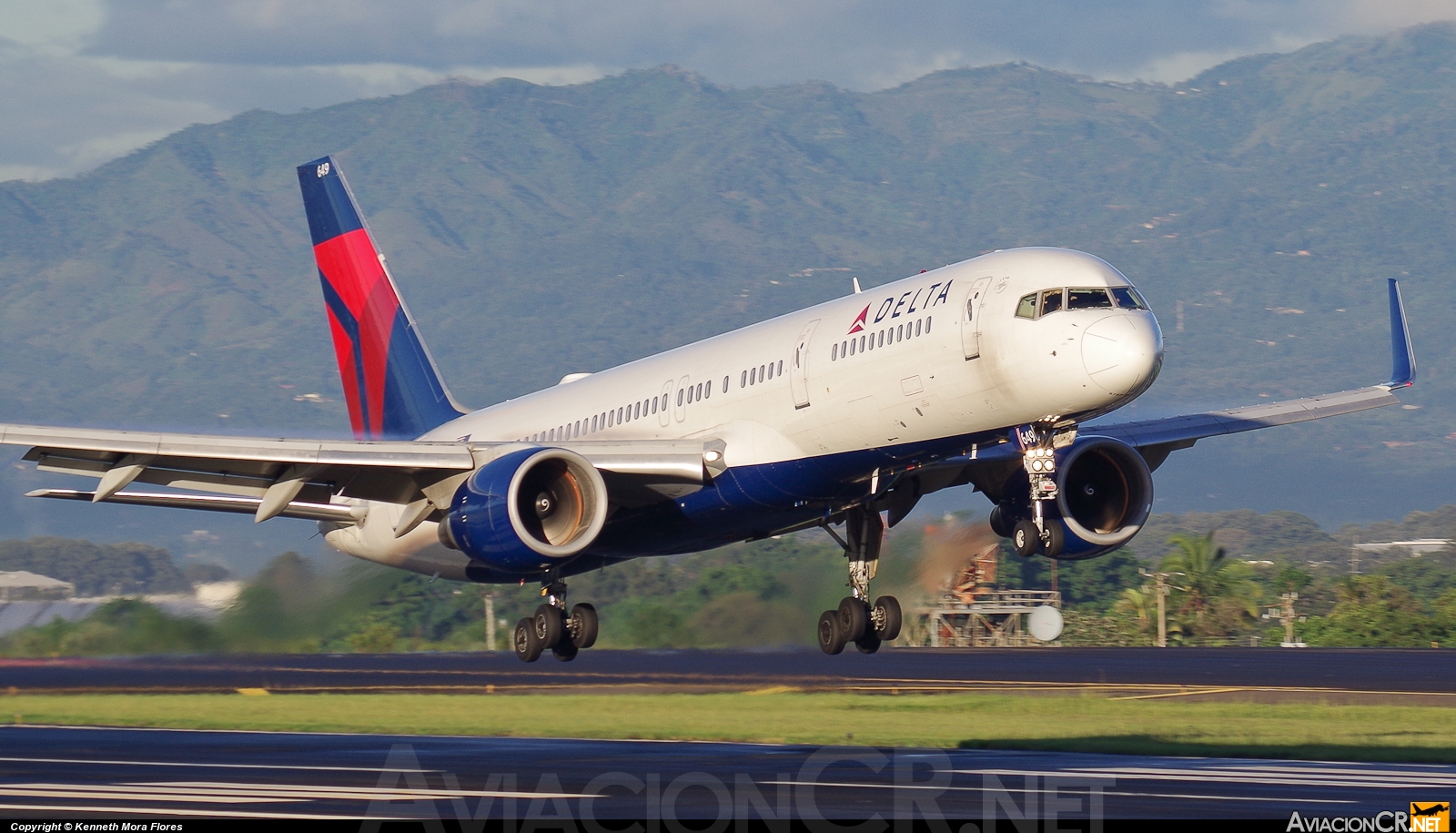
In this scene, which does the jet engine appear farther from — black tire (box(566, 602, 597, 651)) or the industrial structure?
the industrial structure

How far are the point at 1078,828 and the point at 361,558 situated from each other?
22550 millimetres

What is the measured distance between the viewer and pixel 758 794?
94.0ft

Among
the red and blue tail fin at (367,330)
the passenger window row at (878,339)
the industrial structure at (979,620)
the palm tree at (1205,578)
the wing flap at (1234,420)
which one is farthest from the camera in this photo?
the palm tree at (1205,578)

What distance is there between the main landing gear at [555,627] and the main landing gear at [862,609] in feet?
14.7

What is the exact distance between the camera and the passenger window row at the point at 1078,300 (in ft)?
92.9

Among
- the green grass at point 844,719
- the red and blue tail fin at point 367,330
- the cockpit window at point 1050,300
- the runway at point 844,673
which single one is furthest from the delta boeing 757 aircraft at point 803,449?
the runway at point 844,673

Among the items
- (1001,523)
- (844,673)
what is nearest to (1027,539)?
(1001,523)

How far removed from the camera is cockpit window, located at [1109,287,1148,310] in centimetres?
2834

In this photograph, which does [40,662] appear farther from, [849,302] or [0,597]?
[849,302]

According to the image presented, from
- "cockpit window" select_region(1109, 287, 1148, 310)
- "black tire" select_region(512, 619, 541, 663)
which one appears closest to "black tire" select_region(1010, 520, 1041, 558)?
"cockpit window" select_region(1109, 287, 1148, 310)

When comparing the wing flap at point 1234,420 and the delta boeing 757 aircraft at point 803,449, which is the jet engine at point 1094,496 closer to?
the delta boeing 757 aircraft at point 803,449

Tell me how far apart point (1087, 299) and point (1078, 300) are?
0.13m

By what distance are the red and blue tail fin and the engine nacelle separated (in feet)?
53.9

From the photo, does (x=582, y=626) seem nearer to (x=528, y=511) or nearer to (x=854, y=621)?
(x=528, y=511)
